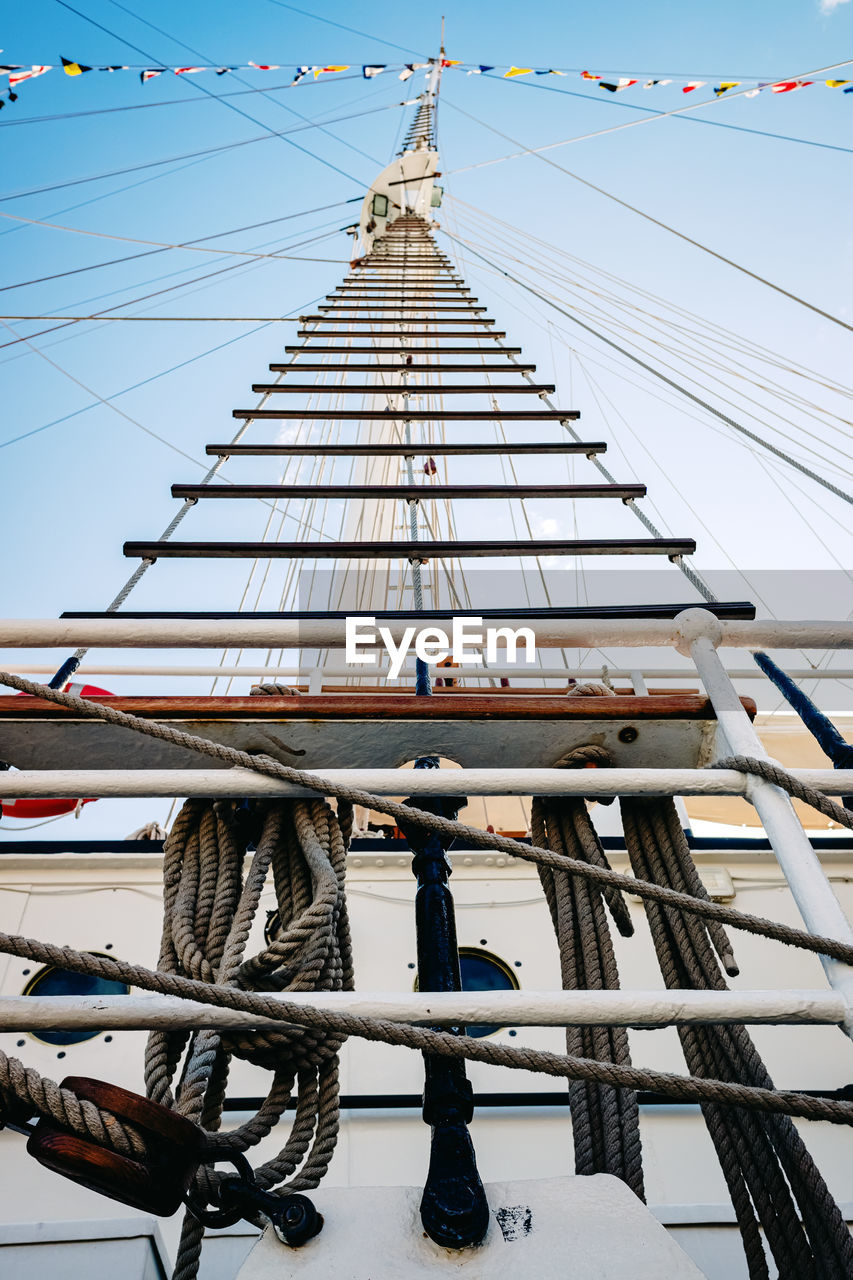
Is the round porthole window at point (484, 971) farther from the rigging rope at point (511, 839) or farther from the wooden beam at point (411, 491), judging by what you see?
the rigging rope at point (511, 839)

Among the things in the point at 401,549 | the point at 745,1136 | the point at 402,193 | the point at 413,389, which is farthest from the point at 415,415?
the point at 402,193

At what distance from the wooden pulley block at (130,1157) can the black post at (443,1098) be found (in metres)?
0.31

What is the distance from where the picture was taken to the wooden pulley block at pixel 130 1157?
853 millimetres

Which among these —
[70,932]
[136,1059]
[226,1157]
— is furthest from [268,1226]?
[70,932]

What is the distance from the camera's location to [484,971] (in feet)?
10.9

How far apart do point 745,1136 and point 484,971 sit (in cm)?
220

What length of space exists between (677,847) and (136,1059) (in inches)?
99.0

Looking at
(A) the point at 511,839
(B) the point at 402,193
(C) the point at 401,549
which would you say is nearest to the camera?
(A) the point at 511,839

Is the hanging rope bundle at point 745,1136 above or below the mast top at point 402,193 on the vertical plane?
below

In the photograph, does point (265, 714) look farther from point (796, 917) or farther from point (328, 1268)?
point (796, 917)

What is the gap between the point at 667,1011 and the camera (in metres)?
1.04

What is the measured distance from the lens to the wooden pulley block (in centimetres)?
85

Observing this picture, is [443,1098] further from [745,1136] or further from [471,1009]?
[745,1136]

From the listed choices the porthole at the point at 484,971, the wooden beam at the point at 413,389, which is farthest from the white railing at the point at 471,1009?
the wooden beam at the point at 413,389
